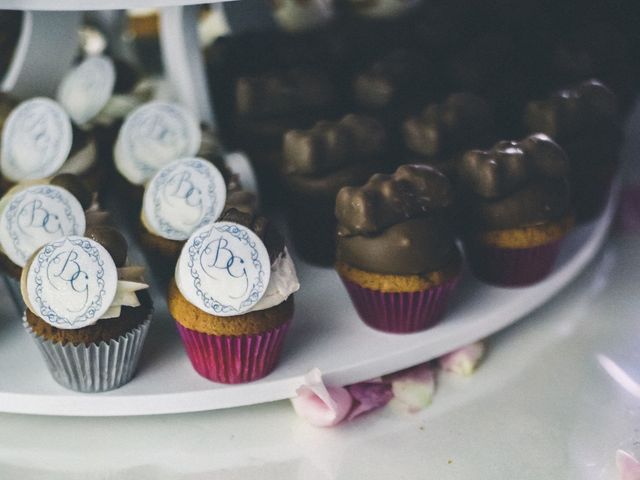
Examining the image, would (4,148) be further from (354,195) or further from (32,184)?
(354,195)

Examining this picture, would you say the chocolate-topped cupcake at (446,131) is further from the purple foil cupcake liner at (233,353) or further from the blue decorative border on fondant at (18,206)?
the blue decorative border on fondant at (18,206)

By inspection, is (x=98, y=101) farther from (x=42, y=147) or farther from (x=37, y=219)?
(x=37, y=219)

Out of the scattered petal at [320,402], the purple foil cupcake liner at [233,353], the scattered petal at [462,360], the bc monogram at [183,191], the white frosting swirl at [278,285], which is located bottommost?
the scattered petal at [462,360]

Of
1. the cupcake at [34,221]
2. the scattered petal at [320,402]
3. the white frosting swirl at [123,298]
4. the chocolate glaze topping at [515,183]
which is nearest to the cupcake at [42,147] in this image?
the cupcake at [34,221]

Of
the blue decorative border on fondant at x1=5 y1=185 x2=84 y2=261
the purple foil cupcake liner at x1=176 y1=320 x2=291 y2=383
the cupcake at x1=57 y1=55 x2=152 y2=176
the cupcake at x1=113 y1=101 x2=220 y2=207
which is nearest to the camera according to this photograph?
the purple foil cupcake liner at x1=176 y1=320 x2=291 y2=383

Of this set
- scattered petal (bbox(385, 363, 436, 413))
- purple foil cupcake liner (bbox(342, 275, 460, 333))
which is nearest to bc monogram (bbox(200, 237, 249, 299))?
purple foil cupcake liner (bbox(342, 275, 460, 333))

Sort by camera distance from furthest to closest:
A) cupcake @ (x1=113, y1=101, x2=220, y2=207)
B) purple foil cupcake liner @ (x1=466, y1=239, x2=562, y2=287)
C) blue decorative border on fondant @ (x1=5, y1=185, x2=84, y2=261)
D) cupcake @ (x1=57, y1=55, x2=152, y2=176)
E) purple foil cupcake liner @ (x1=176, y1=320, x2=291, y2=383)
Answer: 1. cupcake @ (x1=57, y1=55, x2=152, y2=176)
2. cupcake @ (x1=113, y1=101, x2=220, y2=207)
3. purple foil cupcake liner @ (x1=466, y1=239, x2=562, y2=287)
4. blue decorative border on fondant @ (x1=5, y1=185, x2=84, y2=261)
5. purple foil cupcake liner @ (x1=176, y1=320, x2=291, y2=383)

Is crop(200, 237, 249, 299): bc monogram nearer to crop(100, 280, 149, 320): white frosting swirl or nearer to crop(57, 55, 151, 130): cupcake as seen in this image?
crop(100, 280, 149, 320): white frosting swirl
